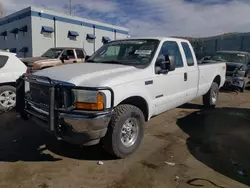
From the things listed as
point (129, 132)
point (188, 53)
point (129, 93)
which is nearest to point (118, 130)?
point (129, 132)

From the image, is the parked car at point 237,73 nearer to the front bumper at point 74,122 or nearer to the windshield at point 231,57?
the windshield at point 231,57

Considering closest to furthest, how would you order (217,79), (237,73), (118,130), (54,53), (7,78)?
(118,130), (7,78), (217,79), (237,73), (54,53)

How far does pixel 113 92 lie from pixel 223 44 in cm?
2545

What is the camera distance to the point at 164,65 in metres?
4.44

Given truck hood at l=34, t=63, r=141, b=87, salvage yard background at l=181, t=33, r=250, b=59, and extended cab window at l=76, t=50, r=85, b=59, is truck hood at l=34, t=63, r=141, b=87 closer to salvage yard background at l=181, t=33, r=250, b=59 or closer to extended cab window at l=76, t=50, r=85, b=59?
extended cab window at l=76, t=50, r=85, b=59

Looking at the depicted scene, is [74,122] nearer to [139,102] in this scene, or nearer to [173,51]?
[139,102]

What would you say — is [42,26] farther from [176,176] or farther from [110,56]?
[176,176]

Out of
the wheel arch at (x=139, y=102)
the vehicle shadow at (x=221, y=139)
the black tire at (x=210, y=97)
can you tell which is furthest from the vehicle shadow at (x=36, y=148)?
the black tire at (x=210, y=97)

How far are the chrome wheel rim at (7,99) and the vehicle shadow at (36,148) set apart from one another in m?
1.44

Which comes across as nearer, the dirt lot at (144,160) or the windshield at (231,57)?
the dirt lot at (144,160)

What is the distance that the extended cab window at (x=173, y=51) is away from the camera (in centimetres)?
483

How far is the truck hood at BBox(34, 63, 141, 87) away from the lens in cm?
343

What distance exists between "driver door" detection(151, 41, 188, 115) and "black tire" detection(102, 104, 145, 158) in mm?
655

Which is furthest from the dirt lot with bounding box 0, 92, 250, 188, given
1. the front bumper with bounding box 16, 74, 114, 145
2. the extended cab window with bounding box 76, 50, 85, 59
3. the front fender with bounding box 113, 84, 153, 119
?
the extended cab window with bounding box 76, 50, 85, 59
